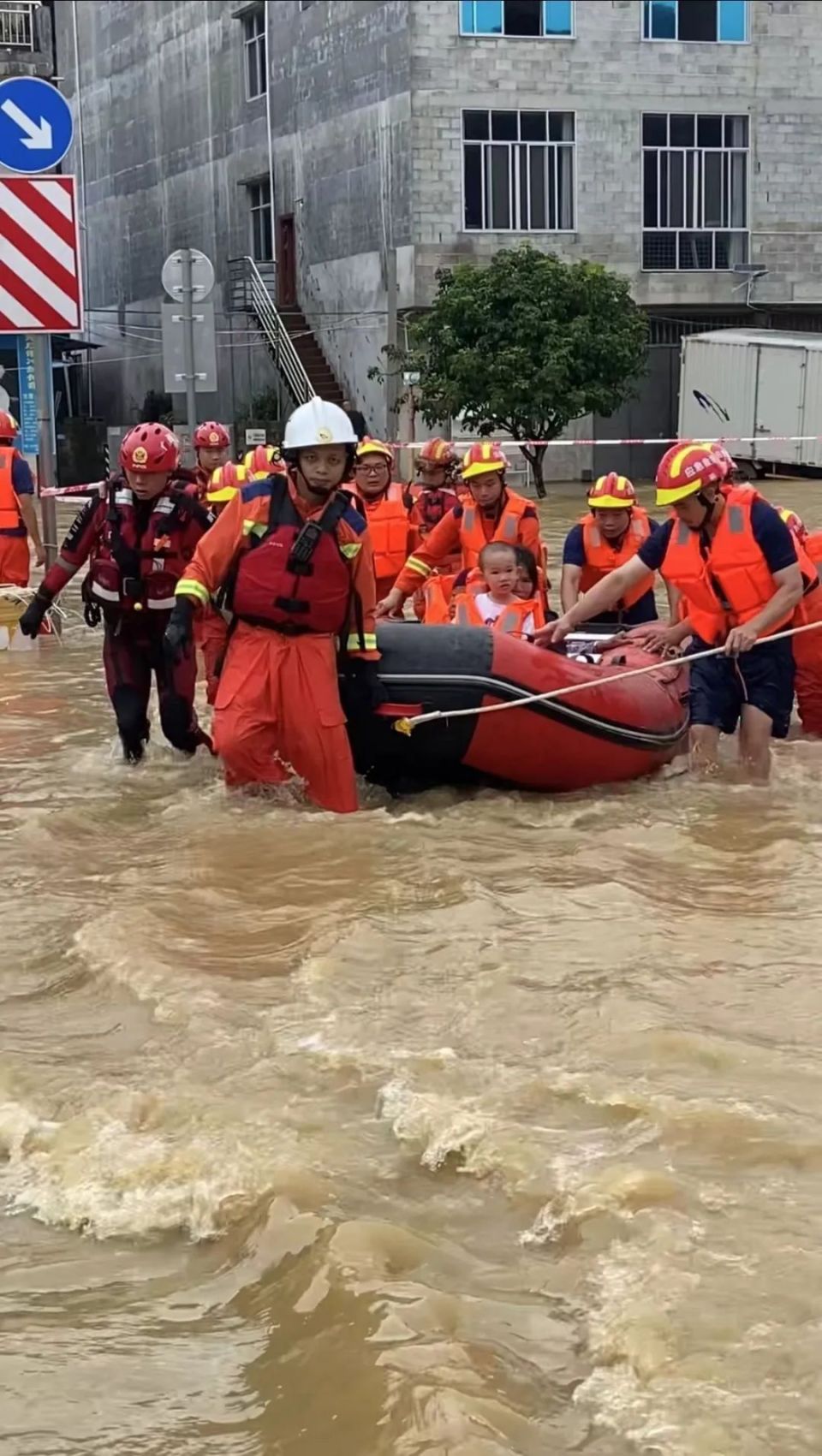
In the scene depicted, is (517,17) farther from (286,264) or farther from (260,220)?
(260,220)

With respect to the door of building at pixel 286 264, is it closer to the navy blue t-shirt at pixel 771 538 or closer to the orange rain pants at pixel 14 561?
the orange rain pants at pixel 14 561

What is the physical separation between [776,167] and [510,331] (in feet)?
22.9

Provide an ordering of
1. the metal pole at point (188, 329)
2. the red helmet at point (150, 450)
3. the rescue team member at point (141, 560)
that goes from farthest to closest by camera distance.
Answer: the metal pole at point (188, 329) → the rescue team member at point (141, 560) → the red helmet at point (150, 450)

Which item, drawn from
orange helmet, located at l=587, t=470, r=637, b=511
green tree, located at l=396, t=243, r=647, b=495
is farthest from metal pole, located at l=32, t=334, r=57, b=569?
green tree, located at l=396, t=243, r=647, b=495

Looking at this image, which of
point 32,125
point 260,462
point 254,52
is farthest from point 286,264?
point 260,462

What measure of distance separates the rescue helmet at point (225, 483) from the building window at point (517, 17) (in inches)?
750

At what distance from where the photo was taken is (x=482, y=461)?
745 cm

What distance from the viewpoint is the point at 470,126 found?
1014 inches

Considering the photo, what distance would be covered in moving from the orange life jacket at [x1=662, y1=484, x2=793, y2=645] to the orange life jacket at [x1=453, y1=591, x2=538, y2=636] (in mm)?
775

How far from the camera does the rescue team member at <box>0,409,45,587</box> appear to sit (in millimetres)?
9953

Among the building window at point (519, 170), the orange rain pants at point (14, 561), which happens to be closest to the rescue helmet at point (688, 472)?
the orange rain pants at point (14, 561)

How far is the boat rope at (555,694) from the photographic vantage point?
5969mm

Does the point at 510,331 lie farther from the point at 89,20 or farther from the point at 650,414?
the point at 89,20

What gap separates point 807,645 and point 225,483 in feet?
10.5
